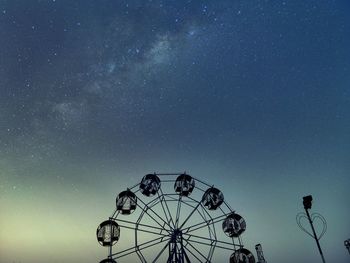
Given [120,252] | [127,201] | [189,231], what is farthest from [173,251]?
→ [127,201]

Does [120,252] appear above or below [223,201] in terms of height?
below

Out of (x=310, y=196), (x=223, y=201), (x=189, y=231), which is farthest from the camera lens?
(x=223, y=201)

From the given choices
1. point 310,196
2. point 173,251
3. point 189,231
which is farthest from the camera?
point 189,231

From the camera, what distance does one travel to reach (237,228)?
16.6 m

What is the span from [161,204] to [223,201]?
3430mm

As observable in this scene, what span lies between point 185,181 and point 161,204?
6.12 ft

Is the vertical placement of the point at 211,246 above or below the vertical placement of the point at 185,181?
below

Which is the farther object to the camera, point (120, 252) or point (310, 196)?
point (120, 252)

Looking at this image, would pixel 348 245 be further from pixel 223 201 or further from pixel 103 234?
pixel 103 234

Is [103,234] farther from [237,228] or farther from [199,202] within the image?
[237,228]

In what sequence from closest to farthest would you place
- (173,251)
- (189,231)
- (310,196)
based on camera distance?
(310,196)
(173,251)
(189,231)

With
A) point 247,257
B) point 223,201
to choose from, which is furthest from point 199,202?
point 247,257

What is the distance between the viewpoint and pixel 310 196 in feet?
43.7

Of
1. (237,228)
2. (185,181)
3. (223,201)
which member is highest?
(185,181)
